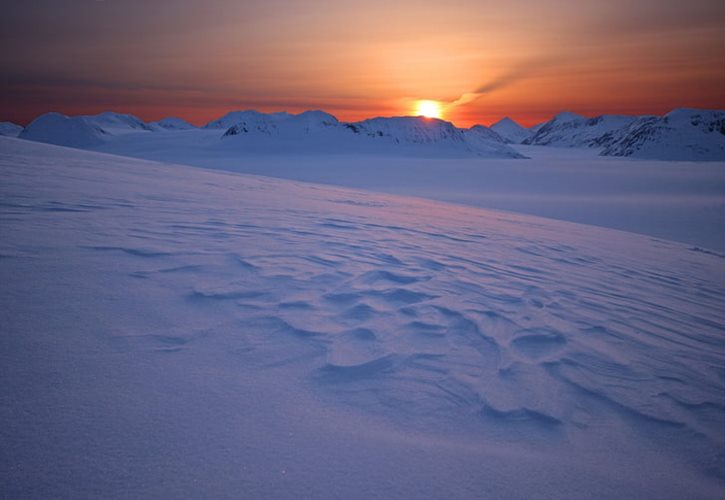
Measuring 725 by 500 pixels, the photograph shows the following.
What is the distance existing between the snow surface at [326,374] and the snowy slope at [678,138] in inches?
7186

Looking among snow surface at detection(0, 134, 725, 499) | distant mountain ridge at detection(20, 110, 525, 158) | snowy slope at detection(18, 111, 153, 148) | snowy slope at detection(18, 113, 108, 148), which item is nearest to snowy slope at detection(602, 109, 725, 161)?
distant mountain ridge at detection(20, 110, 525, 158)

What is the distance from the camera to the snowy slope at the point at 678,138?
506 ft

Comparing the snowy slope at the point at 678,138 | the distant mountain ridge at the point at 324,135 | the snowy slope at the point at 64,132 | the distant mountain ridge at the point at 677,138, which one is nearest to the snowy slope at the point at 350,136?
the distant mountain ridge at the point at 324,135

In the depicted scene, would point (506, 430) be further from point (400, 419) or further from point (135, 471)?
point (135, 471)

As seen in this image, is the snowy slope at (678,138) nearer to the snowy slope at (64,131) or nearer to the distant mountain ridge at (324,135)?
the distant mountain ridge at (324,135)

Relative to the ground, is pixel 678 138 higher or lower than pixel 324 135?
higher

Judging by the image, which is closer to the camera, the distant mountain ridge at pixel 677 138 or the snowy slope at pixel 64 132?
the snowy slope at pixel 64 132

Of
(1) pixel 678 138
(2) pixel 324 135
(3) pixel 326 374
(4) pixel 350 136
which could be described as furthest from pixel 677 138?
(3) pixel 326 374

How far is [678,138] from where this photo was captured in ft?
543

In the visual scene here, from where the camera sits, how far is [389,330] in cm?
269

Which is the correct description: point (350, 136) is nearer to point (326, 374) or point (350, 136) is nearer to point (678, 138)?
point (326, 374)

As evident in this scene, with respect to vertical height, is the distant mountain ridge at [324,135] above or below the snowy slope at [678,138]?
below

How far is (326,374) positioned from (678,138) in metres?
214

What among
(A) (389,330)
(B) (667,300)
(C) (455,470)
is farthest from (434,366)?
(B) (667,300)
